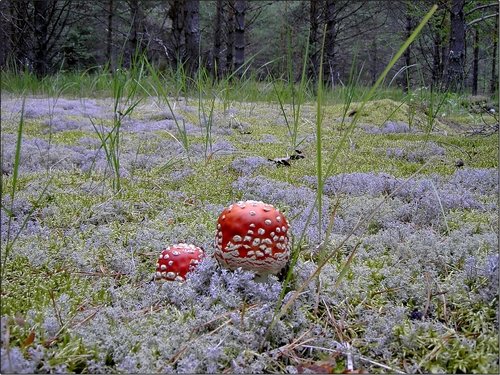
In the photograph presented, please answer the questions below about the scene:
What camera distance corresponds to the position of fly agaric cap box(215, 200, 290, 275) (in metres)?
1.58

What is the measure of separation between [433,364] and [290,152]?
→ 2.86m

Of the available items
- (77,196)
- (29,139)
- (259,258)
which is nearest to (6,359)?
(259,258)

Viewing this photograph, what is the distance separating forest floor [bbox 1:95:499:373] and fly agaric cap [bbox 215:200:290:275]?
0.24 feet

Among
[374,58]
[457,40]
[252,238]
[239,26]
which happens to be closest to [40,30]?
[239,26]

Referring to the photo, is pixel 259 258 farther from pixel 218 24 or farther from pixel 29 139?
pixel 218 24

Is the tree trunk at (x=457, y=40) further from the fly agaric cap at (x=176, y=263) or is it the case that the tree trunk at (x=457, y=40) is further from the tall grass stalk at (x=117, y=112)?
the fly agaric cap at (x=176, y=263)

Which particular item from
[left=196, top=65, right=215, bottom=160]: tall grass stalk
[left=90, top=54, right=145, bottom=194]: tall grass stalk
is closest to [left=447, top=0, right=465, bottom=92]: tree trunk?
[left=196, top=65, right=215, bottom=160]: tall grass stalk

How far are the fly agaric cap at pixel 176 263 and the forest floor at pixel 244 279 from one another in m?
0.05

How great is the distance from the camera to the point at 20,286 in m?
1.63

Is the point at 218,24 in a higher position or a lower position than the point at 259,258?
higher

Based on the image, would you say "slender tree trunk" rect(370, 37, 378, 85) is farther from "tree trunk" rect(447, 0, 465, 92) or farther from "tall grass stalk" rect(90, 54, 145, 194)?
"tall grass stalk" rect(90, 54, 145, 194)

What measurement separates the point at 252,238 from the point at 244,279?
15cm

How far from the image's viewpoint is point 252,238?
62.2 inches

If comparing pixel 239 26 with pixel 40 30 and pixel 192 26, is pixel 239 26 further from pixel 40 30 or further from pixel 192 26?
pixel 40 30
